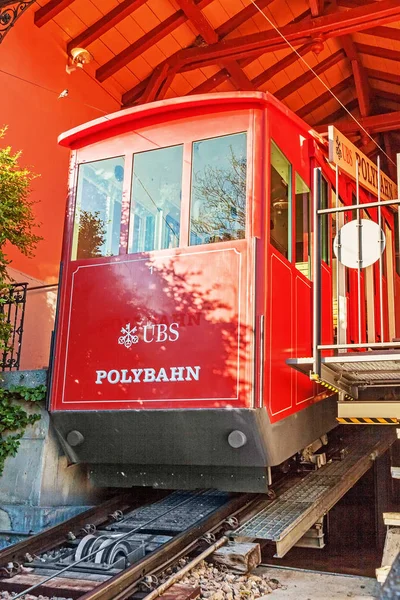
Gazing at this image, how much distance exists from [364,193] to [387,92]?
7.20m

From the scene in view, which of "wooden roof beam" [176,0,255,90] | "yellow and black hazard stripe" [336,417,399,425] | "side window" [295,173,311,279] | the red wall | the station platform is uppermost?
"wooden roof beam" [176,0,255,90]

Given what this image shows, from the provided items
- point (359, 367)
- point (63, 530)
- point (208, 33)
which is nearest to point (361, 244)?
point (359, 367)

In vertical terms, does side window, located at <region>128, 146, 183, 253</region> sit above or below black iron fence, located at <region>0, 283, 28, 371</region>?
above

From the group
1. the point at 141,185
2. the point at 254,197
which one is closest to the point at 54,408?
the point at 141,185

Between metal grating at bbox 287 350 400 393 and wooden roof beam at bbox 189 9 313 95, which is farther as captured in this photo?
wooden roof beam at bbox 189 9 313 95

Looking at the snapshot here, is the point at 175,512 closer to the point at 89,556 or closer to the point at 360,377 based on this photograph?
the point at 89,556

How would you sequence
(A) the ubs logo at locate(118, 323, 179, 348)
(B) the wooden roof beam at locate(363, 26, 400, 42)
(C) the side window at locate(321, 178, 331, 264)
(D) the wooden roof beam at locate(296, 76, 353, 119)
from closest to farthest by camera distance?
(A) the ubs logo at locate(118, 323, 179, 348), (C) the side window at locate(321, 178, 331, 264), (B) the wooden roof beam at locate(363, 26, 400, 42), (D) the wooden roof beam at locate(296, 76, 353, 119)

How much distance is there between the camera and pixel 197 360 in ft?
15.8

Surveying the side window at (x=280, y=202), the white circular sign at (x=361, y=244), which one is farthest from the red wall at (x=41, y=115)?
the white circular sign at (x=361, y=244)

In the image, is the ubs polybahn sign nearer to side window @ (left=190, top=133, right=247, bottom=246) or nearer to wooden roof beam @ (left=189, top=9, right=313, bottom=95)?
side window @ (left=190, top=133, right=247, bottom=246)

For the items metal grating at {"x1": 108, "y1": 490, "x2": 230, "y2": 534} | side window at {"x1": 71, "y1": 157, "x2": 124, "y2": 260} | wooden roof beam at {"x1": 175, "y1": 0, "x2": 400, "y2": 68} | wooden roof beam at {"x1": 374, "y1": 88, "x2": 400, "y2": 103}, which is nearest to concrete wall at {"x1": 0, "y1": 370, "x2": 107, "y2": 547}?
metal grating at {"x1": 108, "y1": 490, "x2": 230, "y2": 534}

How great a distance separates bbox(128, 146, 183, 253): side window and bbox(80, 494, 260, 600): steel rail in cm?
218

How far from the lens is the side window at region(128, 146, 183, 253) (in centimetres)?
523

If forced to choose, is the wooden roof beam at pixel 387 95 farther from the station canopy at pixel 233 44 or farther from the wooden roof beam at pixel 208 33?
the wooden roof beam at pixel 208 33
